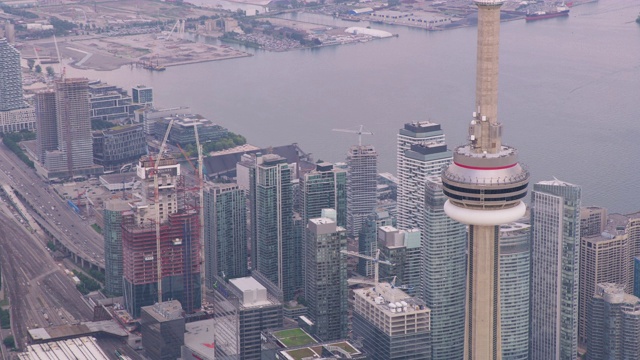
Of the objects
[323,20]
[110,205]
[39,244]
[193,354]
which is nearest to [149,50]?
[323,20]

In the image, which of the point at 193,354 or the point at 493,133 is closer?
the point at 493,133

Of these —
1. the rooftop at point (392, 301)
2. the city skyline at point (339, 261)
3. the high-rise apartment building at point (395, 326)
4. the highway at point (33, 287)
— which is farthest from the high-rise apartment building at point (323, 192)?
the high-rise apartment building at point (395, 326)

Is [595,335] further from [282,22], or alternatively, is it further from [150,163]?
[282,22]

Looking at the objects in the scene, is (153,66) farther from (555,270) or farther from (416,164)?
(555,270)

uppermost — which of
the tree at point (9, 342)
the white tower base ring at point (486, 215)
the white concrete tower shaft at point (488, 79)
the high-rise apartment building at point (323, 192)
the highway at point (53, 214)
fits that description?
the white concrete tower shaft at point (488, 79)

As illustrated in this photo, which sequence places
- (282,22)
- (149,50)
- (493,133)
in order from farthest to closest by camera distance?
(282,22) → (149,50) → (493,133)

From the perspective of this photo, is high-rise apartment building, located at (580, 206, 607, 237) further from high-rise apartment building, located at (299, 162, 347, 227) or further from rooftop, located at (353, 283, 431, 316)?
rooftop, located at (353, 283, 431, 316)

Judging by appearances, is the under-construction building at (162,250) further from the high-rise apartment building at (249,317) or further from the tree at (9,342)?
the high-rise apartment building at (249,317)
